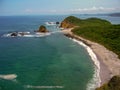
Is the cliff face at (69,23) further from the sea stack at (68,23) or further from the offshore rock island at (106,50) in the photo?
the offshore rock island at (106,50)

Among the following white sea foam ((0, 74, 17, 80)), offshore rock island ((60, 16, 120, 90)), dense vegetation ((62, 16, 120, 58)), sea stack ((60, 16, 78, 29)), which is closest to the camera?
offshore rock island ((60, 16, 120, 90))

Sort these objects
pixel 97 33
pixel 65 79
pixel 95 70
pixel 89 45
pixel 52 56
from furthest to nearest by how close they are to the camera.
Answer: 1. pixel 97 33
2. pixel 89 45
3. pixel 52 56
4. pixel 95 70
5. pixel 65 79

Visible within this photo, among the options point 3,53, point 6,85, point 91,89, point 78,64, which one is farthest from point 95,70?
point 3,53

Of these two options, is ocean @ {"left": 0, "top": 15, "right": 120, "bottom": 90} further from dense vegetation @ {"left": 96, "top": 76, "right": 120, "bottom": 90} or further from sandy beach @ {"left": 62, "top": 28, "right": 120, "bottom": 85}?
dense vegetation @ {"left": 96, "top": 76, "right": 120, "bottom": 90}

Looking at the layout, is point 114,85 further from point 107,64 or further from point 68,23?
point 68,23

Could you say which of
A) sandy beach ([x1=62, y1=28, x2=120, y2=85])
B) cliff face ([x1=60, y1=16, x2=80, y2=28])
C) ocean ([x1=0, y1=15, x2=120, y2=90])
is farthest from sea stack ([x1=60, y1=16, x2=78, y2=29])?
sandy beach ([x1=62, y1=28, x2=120, y2=85])

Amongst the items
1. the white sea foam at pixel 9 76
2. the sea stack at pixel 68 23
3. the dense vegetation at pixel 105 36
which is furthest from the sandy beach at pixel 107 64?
the sea stack at pixel 68 23

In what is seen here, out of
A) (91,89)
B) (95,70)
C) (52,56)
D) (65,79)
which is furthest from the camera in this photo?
(52,56)

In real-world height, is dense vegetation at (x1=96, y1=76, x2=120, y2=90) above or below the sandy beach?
above

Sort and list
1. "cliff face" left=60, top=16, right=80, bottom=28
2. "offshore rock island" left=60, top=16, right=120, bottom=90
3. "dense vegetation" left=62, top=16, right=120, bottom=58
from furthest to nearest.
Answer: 1. "cliff face" left=60, top=16, right=80, bottom=28
2. "dense vegetation" left=62, top=16, right=120, bottom=58
3. "offshore rock island" left=60, top=16, right=120, bottom=90

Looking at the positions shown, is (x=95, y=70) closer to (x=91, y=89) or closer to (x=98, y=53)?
(x=91, y=89)

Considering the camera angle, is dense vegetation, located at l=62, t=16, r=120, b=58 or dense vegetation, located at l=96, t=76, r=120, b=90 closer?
dense vegetation, located at l=96, t=76, r=120, b=90
